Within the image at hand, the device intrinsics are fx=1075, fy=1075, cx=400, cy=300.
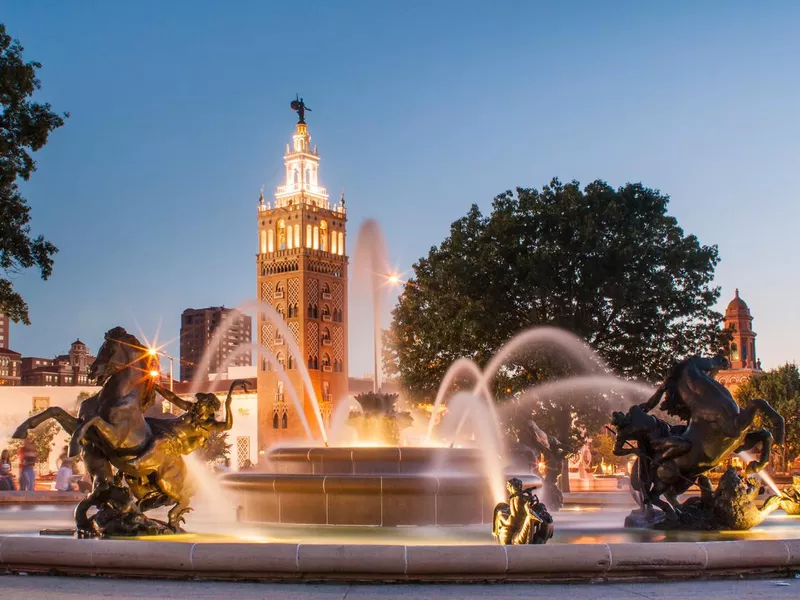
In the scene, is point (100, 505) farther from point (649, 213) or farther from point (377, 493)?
point (649, 213)

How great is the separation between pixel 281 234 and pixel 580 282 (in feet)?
278

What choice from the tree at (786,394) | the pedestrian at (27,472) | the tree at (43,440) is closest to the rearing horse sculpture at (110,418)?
the pedestrian at (27,472)

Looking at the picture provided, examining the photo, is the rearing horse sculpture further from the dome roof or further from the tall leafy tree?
the dome roof

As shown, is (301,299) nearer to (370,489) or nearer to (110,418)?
(370,489)

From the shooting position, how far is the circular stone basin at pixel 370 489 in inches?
558

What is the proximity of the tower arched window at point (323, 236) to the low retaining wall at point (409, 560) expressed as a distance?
354 ft

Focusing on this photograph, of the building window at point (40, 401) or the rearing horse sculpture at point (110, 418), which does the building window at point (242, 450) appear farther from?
the rearing horse sculpture at point (110, 418)

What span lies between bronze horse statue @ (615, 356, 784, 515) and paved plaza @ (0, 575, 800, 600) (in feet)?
9.95

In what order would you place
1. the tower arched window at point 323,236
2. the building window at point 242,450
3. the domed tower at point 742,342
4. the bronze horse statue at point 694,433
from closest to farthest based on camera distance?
the bronze horse statue at point 694,433 → the building window at point 242,450 → the domed tower at point 742,342 → the tower arched window at point 323,236

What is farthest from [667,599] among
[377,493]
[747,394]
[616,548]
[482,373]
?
[747,394]

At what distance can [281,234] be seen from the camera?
11706cm

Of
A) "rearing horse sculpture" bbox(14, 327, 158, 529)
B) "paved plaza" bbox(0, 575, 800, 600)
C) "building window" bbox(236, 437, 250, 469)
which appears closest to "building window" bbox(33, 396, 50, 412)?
"building window" bbox(236, 437, 250, 469)

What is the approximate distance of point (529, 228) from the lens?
118ft

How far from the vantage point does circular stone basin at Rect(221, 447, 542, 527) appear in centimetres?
1418
